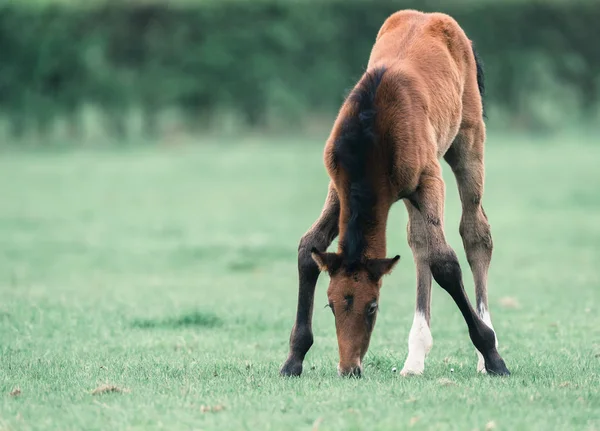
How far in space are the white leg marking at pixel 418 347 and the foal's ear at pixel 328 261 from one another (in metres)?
1.06

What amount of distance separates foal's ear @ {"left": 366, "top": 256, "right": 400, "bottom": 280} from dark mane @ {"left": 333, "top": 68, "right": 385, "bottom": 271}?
0.08 meters

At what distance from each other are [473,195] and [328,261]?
1995 millimetres

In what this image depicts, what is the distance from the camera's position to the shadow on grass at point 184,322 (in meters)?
9.91

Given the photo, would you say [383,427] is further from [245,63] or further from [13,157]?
[245,63]

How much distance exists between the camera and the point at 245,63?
41.5 meters

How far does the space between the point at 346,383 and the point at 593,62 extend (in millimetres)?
41687

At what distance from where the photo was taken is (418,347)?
23.4ft

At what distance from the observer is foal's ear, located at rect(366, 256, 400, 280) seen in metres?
6.32

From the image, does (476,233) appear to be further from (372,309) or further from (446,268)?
(372,309)

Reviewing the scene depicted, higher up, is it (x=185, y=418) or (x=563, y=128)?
(x=185, y=418)

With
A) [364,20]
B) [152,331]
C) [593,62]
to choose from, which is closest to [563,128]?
[593,62]

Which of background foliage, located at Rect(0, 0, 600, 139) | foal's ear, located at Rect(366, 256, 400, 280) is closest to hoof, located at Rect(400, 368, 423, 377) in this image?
foal's ear, located at Rect(366, 256, 400, 280)

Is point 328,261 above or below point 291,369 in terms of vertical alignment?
above

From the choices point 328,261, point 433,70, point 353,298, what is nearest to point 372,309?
point 353,298
